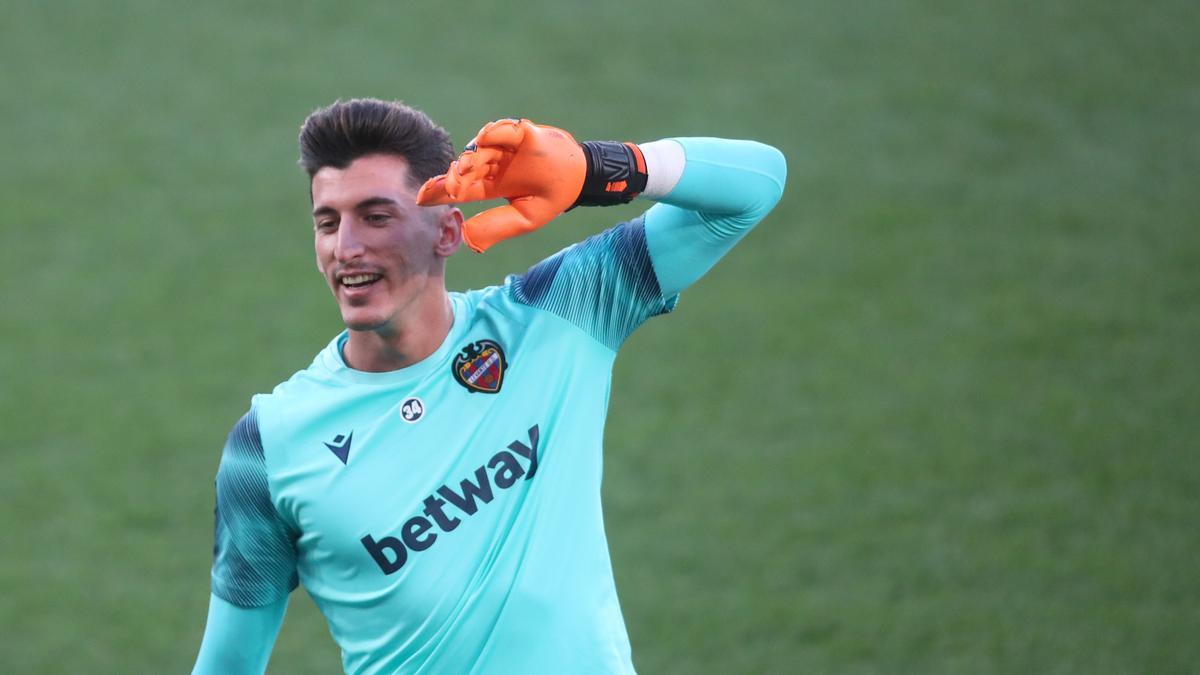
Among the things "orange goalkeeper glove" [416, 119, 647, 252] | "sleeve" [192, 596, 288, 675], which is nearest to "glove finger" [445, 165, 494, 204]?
"orange goalkeeper glove" [416, 119, 647, 252]

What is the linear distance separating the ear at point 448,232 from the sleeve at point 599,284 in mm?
190

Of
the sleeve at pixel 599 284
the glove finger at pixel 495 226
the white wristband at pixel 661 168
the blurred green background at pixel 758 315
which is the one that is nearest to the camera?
the glove finger at pixel 495 226

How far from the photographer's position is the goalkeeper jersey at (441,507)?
310 cm

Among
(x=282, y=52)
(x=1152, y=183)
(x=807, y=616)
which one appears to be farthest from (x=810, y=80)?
(x=807, y=616)

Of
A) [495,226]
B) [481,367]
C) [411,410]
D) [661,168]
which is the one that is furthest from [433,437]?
[661,168]

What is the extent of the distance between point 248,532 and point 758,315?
19.5 ft

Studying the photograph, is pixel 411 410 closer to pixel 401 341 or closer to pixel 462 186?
pixel 401 341

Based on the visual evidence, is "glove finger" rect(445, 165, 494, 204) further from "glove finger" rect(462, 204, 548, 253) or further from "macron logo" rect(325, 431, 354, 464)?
"macron logo" rect(325, 431, 354, 464)

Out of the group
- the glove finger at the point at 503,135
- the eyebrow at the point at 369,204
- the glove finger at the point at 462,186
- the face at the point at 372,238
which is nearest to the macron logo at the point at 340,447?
the face at the point at 372,238

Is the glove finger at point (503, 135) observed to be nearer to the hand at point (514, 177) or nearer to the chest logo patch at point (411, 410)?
the hand at point (514, 177)

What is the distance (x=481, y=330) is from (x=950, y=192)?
285 inches

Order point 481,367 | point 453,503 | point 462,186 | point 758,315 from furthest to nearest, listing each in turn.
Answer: point 758,315
point 481,367
point 453,503
point 462,186

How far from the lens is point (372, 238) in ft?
10.3

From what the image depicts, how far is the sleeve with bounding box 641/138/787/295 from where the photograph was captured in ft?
10.7
